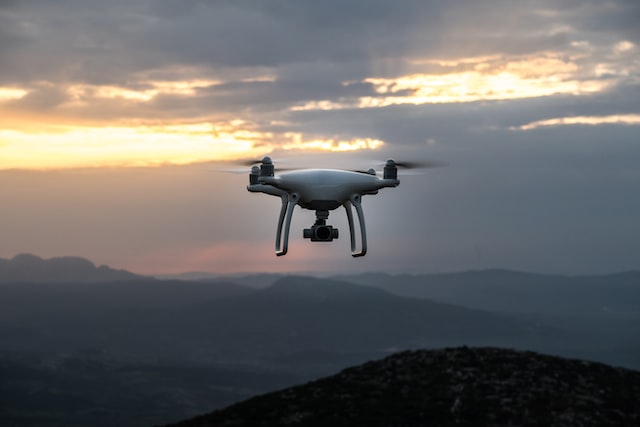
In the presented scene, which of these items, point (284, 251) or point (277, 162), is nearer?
point (284, 251)

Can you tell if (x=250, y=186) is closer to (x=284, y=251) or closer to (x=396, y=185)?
(x=284, y=251)

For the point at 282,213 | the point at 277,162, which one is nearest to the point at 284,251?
the point at 282,213

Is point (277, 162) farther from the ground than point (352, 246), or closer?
farther from the ground
